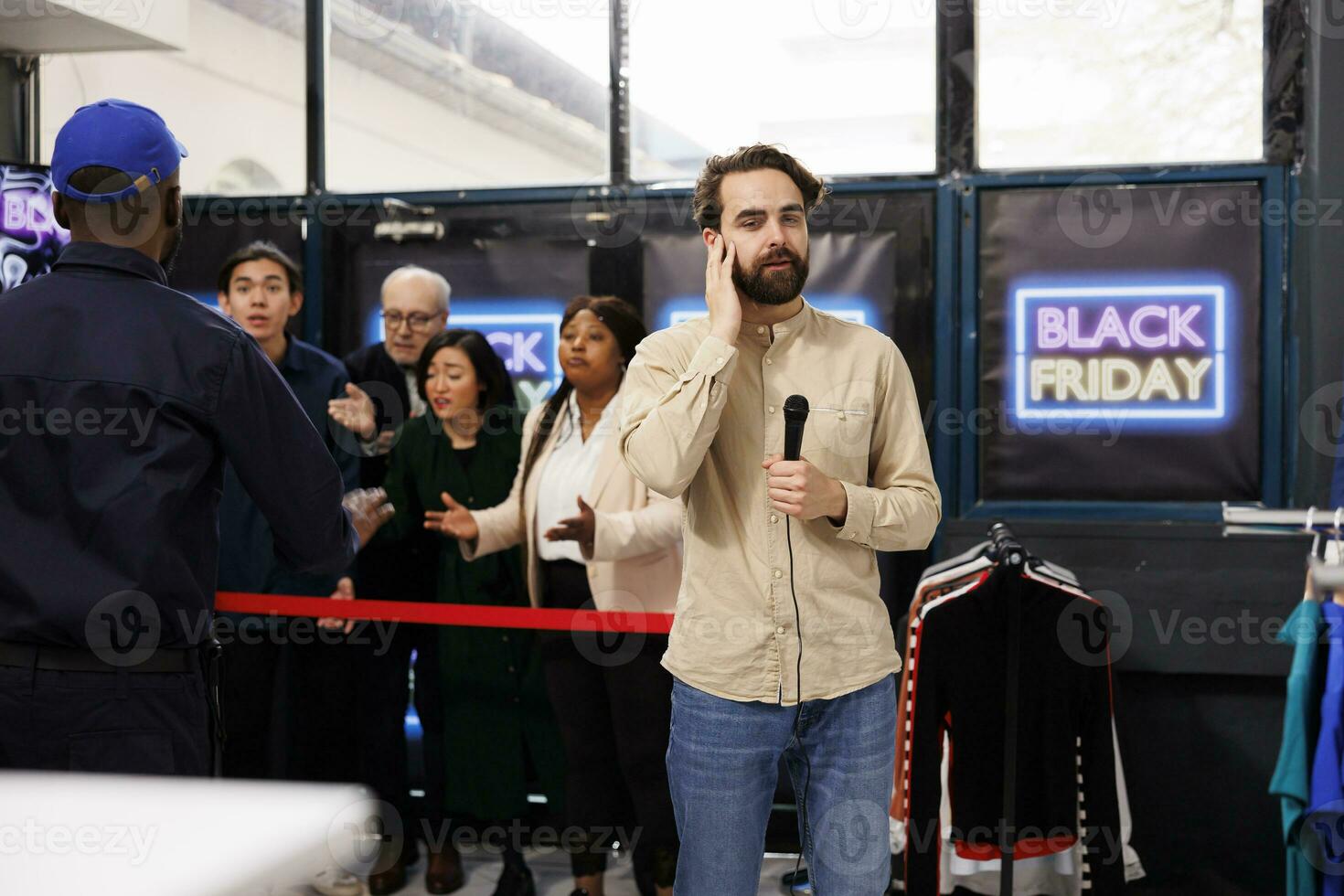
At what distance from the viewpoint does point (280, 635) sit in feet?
12.9

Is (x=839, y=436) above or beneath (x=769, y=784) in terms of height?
above

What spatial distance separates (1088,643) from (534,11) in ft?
9.20

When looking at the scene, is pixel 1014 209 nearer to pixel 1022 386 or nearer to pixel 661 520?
pixel 1022 386

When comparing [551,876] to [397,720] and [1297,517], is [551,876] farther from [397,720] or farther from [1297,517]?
[1297,517]

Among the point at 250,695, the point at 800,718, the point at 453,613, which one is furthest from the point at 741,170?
the point at 250,695

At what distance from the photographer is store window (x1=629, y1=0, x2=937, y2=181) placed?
3.97m

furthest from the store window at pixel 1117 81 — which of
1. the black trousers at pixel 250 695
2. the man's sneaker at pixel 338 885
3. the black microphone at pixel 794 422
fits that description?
the man's sneaker at pixel 338 885

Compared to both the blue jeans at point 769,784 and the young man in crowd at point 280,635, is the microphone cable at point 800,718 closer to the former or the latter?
the blue jeans at point 769,784

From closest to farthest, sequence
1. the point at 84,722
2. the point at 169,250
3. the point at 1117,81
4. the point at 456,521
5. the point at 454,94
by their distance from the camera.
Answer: the point at 84,722, the point at 169,250, the point at 456,521, the point at 1117,81, the point at 454,94

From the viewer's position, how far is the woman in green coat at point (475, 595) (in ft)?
12.7

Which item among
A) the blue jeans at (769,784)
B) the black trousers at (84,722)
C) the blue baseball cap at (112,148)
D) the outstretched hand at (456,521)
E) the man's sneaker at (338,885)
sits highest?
the blue baseball cap at (112,148)

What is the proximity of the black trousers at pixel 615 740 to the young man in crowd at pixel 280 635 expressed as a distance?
838mm

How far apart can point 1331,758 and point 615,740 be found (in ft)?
5.95

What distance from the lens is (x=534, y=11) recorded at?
168 inches
